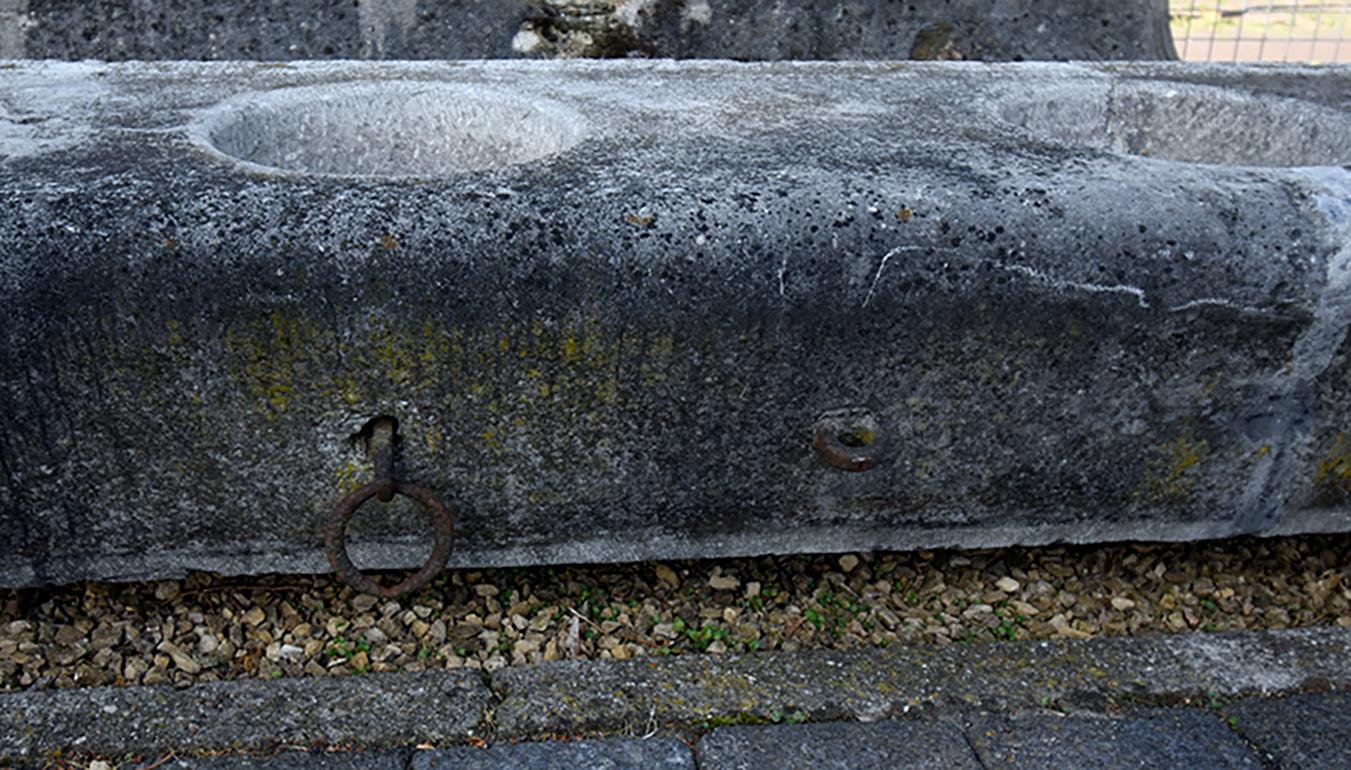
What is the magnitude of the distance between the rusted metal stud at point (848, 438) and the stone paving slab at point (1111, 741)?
445mm

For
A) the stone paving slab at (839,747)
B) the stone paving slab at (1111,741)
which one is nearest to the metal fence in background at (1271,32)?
the stone paving slab at (1111,741)

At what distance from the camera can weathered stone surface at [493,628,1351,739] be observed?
1.81m

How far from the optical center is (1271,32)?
7.64 metres

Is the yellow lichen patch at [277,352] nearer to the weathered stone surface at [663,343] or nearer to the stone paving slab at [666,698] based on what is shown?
the weathered stone surface at [663,343]

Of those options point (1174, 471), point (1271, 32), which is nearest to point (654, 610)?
point (1174, 471)

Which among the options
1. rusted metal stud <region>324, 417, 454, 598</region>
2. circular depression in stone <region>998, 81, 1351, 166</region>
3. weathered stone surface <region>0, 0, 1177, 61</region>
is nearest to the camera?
rusted metal stud <region>324, 417, 454, 598</region>

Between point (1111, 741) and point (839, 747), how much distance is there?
1.39ft

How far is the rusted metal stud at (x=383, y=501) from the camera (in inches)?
70.9

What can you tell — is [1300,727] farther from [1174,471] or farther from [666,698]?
[666,698]

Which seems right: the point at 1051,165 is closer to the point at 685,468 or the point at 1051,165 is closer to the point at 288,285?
the point at 685,468

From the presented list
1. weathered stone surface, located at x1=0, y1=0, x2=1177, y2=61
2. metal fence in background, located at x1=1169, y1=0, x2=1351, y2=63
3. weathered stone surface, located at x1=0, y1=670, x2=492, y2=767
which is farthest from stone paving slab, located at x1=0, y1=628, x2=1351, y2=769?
metal fence in background, located at x1=1169, y1=0, x2=1351, y2=63

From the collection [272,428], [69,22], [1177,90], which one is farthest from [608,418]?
[69,22]

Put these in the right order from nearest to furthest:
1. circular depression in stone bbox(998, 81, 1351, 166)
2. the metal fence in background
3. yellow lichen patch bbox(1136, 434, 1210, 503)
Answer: yellow lichen patch bbox(1136, 434, 1210, 503)
circular depression in stone bbox(998, 81, 1351, 166)
the metal fence in background

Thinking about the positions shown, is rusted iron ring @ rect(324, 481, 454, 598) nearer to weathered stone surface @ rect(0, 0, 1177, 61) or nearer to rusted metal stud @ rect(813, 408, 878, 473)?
rusted metal stud @ rect(813, 408, 878, 473)
